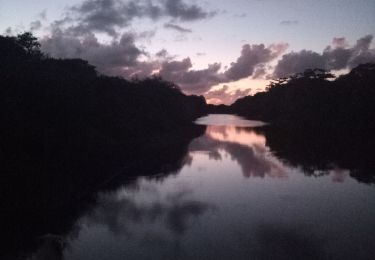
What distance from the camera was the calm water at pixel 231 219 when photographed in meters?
16.2

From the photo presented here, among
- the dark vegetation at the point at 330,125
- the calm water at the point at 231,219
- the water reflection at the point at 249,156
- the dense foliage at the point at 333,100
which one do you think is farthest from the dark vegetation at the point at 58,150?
the dense foliage at the point at 333,100

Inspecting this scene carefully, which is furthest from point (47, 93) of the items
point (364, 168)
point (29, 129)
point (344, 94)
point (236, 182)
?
point (344, 94)

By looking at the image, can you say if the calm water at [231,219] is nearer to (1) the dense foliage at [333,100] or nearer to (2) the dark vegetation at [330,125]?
(2) the dark vegetation at [330,125]

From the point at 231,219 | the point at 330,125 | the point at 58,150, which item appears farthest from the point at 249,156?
the point at 330,125

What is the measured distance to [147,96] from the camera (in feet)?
265

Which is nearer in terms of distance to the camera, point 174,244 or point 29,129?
point 174,244

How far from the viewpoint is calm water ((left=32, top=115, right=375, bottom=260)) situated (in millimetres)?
16188

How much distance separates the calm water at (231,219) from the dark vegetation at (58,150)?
196cm

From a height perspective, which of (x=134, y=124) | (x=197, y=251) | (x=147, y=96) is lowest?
(x=197, y=251)

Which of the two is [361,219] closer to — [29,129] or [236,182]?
[236,182]

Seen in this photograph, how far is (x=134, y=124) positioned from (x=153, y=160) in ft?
52.5

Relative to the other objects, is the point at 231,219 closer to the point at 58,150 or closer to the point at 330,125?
the point at 58,150

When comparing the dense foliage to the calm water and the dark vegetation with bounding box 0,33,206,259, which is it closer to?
the dark vegetation with bounding box 0,33,206,259

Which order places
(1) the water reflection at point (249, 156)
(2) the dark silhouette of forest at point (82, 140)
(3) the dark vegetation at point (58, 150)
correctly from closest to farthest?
(3) the dark vegetation at point (58, 150)
(2) the dark silhouette of forest at point (82, 140)
(1) the water reflection at point (249, 156)
